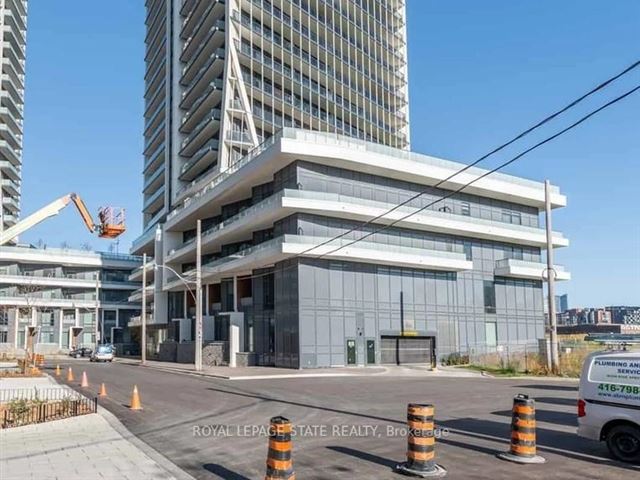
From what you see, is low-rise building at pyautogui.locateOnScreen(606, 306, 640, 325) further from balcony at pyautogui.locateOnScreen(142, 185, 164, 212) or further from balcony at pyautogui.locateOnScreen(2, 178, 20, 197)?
balcony at pyautogui.locateOnScreen(2, 178, 20, 197)

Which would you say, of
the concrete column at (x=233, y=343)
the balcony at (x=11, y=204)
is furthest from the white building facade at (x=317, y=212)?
the balcony at (x=11, y=204)

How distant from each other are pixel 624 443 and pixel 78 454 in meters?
9.54

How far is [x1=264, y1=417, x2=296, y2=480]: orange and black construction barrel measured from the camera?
8.24 metres

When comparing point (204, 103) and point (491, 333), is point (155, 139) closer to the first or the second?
point (204, 103)

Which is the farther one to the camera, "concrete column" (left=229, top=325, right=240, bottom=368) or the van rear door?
"concrete column" (left=229, top=325, right=240, bottom=368)

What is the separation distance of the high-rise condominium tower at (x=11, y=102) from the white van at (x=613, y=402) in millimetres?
104963

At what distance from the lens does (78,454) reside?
36.3ft

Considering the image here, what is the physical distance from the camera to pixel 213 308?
62062 mm

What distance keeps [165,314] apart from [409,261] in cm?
3691

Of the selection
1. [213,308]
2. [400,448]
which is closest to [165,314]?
[213,308]

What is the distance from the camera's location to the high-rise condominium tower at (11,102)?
105250mm

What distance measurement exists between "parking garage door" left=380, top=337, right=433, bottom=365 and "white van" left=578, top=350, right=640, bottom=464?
1522 inches

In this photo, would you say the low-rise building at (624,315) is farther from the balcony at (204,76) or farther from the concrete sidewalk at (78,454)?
the concrete sidewalk at (78,454)

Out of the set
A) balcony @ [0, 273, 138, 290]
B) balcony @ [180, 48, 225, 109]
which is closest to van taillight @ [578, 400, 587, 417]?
balcony @ [180, 48, 225, 109]
